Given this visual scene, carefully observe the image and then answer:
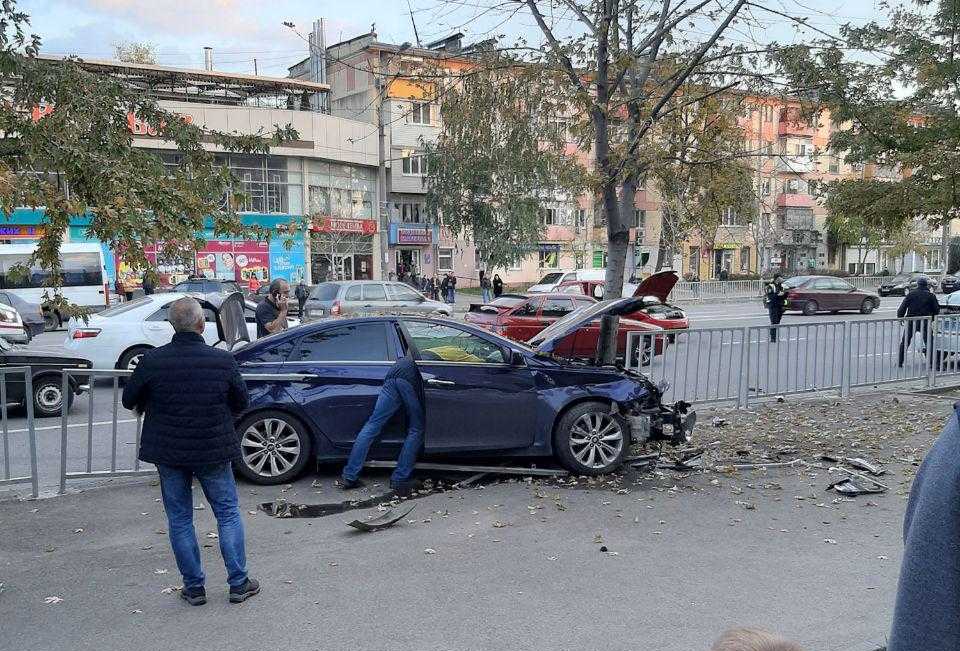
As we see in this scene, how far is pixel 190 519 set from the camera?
497 cm

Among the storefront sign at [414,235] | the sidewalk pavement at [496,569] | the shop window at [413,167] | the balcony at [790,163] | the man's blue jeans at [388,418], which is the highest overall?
the shop window at [413,167]

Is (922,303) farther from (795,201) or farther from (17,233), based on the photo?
(795,201)

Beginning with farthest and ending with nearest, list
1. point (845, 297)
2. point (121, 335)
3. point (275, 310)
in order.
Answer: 1. point (845, 297)
2. point (121, 335)
3. point (275, 310)

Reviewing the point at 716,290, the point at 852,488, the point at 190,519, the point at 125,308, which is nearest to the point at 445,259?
the point at 716,290

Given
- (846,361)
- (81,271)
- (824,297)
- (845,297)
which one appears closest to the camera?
(846,361)

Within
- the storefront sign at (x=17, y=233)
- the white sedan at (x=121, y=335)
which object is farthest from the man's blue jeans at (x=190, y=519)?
the storefront sign at (x=17, y=233)

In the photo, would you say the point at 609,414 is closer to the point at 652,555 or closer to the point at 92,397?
the point at 652,555

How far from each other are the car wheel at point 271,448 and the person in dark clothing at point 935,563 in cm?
637

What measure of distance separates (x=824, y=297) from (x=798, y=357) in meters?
24.6

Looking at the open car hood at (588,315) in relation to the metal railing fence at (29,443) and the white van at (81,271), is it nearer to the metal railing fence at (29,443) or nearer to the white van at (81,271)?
the metal railing fence at (29,443)

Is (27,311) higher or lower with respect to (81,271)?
lower

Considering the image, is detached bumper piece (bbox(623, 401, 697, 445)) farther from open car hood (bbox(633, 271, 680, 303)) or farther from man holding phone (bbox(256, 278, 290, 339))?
man holding phone (bbox(256, 278, 290, 339))

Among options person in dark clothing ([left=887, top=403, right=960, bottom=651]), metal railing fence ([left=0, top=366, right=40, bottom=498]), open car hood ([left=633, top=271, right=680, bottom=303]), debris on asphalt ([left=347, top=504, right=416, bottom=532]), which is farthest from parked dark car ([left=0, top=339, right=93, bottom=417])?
person in dark clothing ([left=887, top=403, right=960, bottom=651])

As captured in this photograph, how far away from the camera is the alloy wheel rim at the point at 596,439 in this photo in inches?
306
